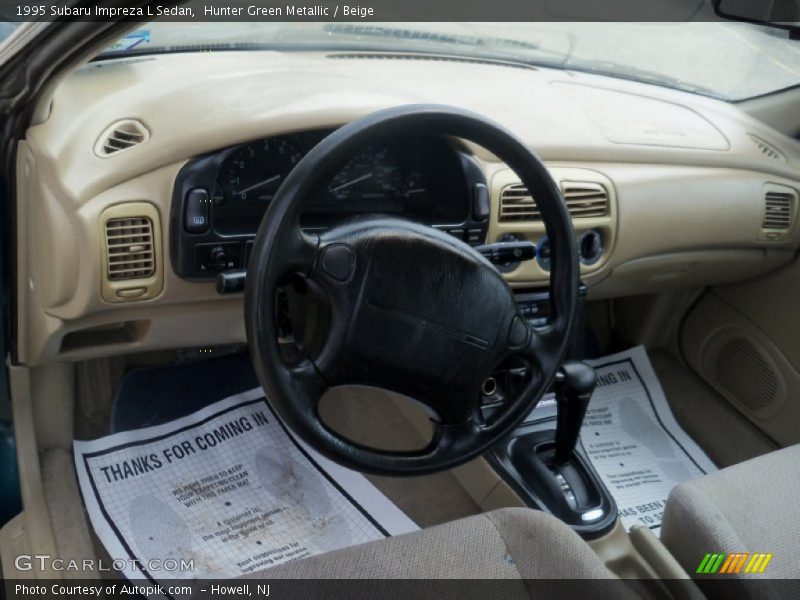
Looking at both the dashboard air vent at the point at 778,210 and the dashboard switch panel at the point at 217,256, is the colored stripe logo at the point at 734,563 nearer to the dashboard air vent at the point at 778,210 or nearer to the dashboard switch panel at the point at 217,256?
the dashboard switch panel at the point at 217,256

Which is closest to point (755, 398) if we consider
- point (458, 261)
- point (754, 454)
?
point (754, 454)

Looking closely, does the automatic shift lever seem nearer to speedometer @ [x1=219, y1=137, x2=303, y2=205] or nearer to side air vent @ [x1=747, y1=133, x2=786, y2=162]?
speedometer @ [x1=219, y1=137, x2=303, y2=205]

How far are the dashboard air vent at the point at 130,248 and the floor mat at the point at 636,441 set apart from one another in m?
1.01

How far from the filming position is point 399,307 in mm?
1083

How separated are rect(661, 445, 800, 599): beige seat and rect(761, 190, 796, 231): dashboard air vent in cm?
83

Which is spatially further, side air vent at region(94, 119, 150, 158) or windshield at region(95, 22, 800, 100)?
windshield at region(95, 22, 800, 100)

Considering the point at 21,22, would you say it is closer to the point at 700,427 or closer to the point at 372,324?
the point at 372,324

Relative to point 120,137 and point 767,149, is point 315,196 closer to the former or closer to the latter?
point 120,137

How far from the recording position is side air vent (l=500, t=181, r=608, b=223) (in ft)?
5.12

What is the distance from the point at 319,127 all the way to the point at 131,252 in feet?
1.11

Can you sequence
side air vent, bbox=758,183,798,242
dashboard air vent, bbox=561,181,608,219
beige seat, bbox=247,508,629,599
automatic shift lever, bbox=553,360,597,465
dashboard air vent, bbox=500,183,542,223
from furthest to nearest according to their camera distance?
1. side air vent, bbox=758,183,798,242
2. dashboard air vent, bbox=561,181,608,219
3. dashboard air vent, bbox=500,183,542,223
4. automatic shift lever, bbox=553,360,597,465
5. beige seat, bbox=247,508,629,599

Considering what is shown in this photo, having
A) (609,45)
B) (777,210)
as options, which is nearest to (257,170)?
(609,45)

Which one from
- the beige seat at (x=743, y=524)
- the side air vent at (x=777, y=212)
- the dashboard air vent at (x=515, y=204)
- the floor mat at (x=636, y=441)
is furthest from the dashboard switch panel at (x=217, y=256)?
the side air vent at (x=777, y=212)

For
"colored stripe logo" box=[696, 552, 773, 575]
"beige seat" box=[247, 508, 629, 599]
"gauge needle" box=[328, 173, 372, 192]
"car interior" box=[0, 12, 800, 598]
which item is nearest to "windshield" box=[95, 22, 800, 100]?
"car interior" box=[0, 12, 800, 598]
